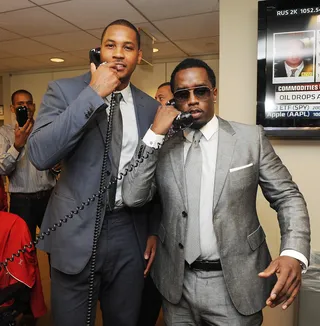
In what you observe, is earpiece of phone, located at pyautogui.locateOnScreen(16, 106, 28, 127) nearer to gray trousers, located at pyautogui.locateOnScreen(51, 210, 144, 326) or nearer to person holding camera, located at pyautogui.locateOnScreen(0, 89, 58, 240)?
person holding camera, located at pyautogui.locateOnScreen(0, 89, 58, 240)

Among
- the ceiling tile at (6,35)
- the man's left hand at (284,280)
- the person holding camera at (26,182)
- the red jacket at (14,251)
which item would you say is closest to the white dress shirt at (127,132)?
the man's left hand at (284,280)

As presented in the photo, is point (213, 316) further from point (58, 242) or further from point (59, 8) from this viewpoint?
point (59, 8)

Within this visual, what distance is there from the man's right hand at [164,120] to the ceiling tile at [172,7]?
1773mm

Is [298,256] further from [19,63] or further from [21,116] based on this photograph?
[19,63]

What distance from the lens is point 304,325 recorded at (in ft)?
5.87

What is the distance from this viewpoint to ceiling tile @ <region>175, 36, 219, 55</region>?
3703 millimetres

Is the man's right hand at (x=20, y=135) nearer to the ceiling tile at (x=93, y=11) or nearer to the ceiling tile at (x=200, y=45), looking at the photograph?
the ceiling tile at (x=93, y=11)


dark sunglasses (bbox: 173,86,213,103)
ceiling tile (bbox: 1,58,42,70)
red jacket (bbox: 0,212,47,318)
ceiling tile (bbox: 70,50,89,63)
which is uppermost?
ceiling tile (bbox: 1,58,42,70)

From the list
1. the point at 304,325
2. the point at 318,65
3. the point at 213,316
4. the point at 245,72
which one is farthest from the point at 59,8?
the point at 304,325

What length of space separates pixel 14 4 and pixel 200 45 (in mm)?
1996

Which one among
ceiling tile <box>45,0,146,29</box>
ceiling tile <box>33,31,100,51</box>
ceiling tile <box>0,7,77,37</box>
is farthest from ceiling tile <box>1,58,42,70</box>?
ceiling tile <box>45,0,146,29</box>

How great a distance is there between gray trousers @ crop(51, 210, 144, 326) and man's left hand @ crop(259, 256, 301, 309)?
517mm

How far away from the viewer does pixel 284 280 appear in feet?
3.15

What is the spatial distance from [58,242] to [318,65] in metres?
1.73
